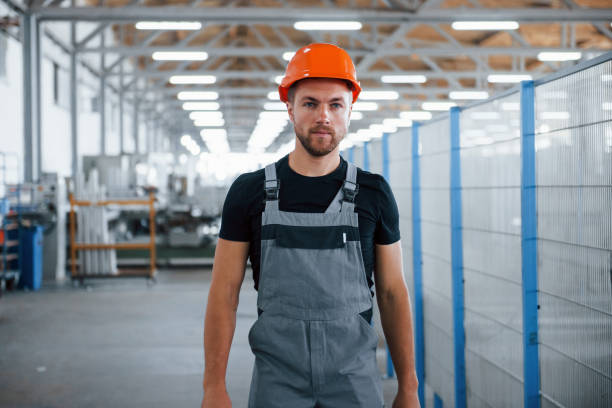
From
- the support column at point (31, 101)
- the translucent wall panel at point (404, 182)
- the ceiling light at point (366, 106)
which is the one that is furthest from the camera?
the ceiling light at point (366, 106)

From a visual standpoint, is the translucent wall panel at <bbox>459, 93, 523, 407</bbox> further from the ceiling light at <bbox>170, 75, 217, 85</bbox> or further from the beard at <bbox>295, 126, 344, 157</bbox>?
the ceiling light at <bbox>170, 75, 217, 85</bbox>

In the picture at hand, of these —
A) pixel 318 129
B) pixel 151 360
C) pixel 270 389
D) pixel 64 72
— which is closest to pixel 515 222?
pixel 318 129

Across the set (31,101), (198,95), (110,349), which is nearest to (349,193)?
(110,349)

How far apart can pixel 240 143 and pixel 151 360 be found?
39.8m

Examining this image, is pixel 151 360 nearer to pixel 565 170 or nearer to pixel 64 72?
pixel 565 170

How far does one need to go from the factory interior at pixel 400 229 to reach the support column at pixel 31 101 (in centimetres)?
3

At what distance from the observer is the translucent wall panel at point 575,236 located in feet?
6.63

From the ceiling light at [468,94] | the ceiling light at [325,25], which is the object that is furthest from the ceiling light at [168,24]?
the ceiling light at [468,94]

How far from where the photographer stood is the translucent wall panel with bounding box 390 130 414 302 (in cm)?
433

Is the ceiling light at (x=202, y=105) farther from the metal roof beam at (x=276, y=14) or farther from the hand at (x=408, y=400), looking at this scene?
the hand at (x=408, y=400)

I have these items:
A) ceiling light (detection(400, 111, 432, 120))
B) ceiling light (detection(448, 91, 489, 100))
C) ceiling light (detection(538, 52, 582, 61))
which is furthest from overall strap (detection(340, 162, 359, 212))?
ceiling light (detection(400, 111, 432, 120))

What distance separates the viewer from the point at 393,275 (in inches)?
70.5

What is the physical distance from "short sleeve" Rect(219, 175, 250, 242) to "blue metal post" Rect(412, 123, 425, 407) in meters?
2.61

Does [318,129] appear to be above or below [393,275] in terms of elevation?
above
